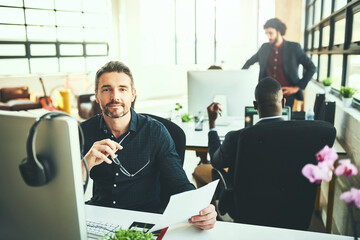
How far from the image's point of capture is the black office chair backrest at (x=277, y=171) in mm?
1653

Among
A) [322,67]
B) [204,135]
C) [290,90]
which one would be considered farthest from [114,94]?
[322,67]

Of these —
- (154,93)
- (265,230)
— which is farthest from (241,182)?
(154,93)

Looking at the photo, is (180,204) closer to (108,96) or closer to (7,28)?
(108,96)

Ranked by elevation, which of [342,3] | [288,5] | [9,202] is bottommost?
[9,202]

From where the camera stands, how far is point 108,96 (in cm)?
164

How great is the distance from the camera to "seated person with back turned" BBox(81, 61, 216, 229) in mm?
1615

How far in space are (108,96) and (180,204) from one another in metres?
0.79

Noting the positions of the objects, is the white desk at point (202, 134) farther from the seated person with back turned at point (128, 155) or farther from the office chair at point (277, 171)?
the seated person with back turned at point (128, 155)

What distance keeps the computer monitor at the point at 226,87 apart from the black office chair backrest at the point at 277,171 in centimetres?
122

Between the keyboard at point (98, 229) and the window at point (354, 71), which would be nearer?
the keyboard at point (98, 229)

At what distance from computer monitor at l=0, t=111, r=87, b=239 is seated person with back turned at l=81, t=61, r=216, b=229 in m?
0.75

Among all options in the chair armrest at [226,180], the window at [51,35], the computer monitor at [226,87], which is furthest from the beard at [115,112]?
the window at [51,35]

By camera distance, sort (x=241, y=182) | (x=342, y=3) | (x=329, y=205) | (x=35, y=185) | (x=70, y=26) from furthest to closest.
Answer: (x=70, y=26), (x=342, y=3), (x=329, y=205), (x=241, y=182), (x=35, y=185)

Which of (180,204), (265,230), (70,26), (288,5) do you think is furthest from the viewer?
(70,26)
